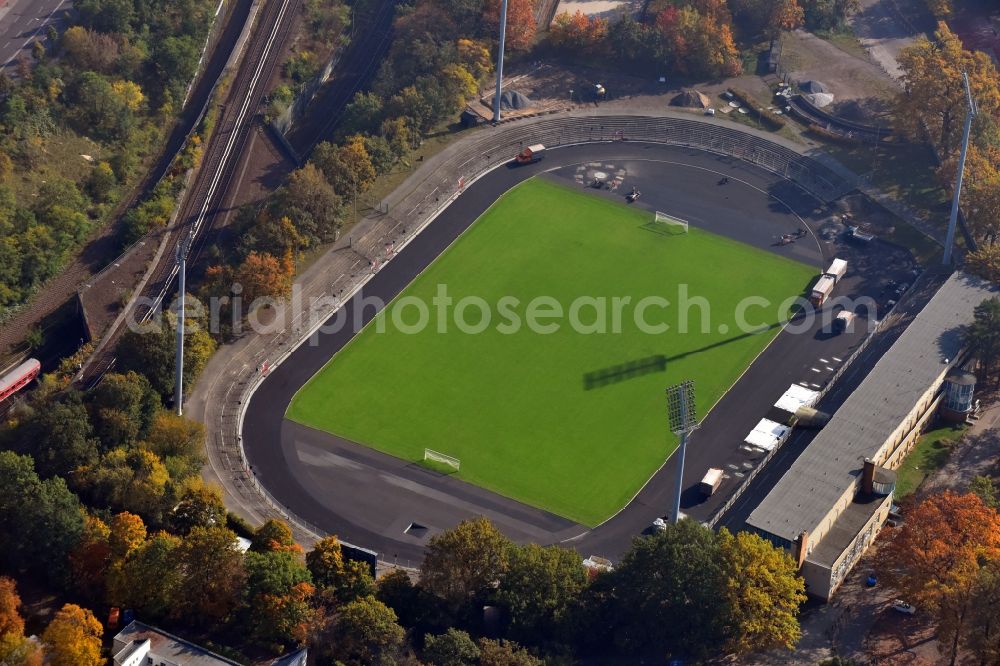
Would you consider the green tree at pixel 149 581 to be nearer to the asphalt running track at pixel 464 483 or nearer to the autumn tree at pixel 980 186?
the asphalt running track at pixel 464 483

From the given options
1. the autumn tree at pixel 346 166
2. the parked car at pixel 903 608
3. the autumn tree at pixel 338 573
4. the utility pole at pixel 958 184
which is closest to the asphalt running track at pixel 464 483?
the utility pole at pixel 958 184

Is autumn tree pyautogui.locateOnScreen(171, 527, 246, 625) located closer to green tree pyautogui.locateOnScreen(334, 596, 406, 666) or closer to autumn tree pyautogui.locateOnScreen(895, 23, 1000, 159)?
green tree pyautogui.locateOnScreen(334, 596, 406, 666)

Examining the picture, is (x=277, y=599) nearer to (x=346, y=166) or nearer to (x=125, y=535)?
(x=125, y=535)

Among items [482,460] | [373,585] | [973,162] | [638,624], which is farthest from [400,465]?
[973,162]

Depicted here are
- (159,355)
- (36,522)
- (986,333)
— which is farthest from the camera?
(986,333)

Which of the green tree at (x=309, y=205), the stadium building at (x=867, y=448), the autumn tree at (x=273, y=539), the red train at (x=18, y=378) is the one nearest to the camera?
the autumn tree at (x=273, y=539)

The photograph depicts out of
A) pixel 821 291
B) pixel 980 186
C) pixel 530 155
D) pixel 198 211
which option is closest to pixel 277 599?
pixel 198 211
